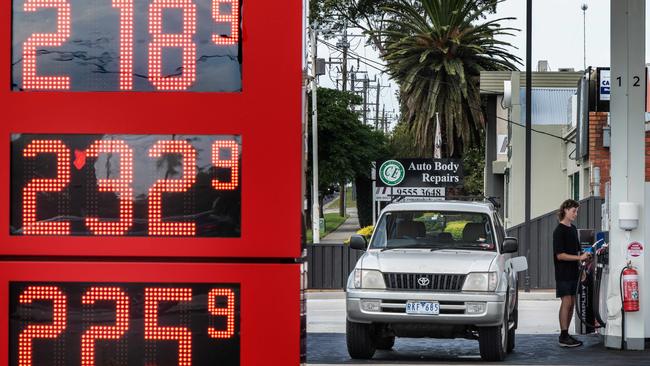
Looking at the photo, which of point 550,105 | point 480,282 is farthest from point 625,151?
point 550,105

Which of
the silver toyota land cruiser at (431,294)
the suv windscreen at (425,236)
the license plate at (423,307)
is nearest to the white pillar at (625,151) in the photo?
the silver toyota land cruiser at (431,294)

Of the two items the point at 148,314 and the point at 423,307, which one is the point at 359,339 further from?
the point at 148,314

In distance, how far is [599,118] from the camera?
108 feet

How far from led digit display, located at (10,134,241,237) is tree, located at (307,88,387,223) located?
47.1 meters

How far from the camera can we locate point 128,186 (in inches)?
195

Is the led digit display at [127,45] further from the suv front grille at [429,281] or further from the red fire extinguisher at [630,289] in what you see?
the red fire extinguisher at [630,289]

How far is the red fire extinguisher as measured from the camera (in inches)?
665

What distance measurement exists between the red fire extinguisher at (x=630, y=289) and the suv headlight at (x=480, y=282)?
8.19 feet

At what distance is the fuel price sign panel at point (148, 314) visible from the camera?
494 centimetres

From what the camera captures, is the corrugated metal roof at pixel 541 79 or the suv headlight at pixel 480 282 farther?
the corrugated metal roof at pixel 541 79

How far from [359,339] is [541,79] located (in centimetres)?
3317

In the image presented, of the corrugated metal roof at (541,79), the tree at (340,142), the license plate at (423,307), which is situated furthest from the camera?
the tree at (340,142)

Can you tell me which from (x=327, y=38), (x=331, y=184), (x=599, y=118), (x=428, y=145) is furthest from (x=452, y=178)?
(x=327, y=38)

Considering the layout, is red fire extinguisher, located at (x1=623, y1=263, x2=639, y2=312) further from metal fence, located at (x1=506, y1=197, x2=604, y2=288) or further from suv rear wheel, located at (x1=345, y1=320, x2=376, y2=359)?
metal fence, located at (x1=506, y1=197, x2=604, y2=288)
